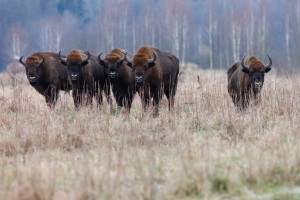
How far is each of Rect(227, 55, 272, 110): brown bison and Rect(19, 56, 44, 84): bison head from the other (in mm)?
5294

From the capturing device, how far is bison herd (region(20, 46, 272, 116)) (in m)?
13.0

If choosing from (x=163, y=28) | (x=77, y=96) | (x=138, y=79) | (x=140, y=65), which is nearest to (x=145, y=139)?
(x=138, y=79)

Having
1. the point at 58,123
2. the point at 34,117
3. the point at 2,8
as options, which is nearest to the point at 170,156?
the point at 58,123

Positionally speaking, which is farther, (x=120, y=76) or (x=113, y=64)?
(x=120, y=76)

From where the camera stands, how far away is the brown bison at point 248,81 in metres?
12.6

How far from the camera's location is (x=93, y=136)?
8.70 m

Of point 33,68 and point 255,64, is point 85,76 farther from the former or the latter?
point 255,64

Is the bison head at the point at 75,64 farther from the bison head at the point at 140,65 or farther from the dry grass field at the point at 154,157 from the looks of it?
the dry grass field at the point at 154,157

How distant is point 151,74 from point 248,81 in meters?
2.36

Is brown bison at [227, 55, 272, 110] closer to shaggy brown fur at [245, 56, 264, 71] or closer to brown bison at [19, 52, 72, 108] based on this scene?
shaggy brown fur at [245, 56, 264, 71]

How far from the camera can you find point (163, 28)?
5031 centimetres

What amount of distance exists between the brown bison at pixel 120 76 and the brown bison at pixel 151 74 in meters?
0.28

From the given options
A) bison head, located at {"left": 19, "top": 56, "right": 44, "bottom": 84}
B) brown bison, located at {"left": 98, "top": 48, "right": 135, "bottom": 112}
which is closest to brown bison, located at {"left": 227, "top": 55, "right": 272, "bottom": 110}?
brown bison, located at {"left": 98, "top": 48, "right": 135, "bottom": 112}

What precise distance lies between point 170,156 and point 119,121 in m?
2.91
